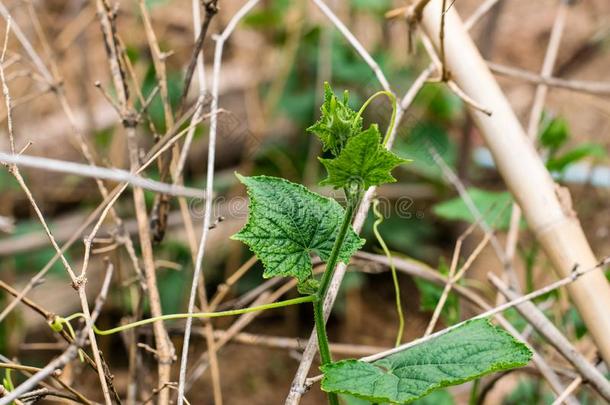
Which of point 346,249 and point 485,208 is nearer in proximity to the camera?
point 346,249

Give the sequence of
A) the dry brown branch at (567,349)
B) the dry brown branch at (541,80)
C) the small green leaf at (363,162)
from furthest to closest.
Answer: the dry brown branch at (541,80)
the dry brown branch at (567,349)
the small green leaf at (363,162)

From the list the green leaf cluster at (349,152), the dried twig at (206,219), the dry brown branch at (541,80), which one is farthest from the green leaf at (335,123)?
the dry brown branch at (541,80)

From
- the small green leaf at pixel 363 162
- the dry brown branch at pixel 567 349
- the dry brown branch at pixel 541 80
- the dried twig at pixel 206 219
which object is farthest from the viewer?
the dry brown branch at pixel 541 80

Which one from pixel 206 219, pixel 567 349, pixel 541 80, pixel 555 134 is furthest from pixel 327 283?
pixel 555 134

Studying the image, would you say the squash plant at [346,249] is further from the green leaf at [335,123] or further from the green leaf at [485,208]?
the green leaf at [485,208]

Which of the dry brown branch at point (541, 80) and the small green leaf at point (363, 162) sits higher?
the dry brown branch at point (541, 80)

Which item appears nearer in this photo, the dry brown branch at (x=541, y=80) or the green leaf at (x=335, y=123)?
the green leaf at (x=335, y=123)

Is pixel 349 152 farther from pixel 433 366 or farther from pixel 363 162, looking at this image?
pixel 433 366
